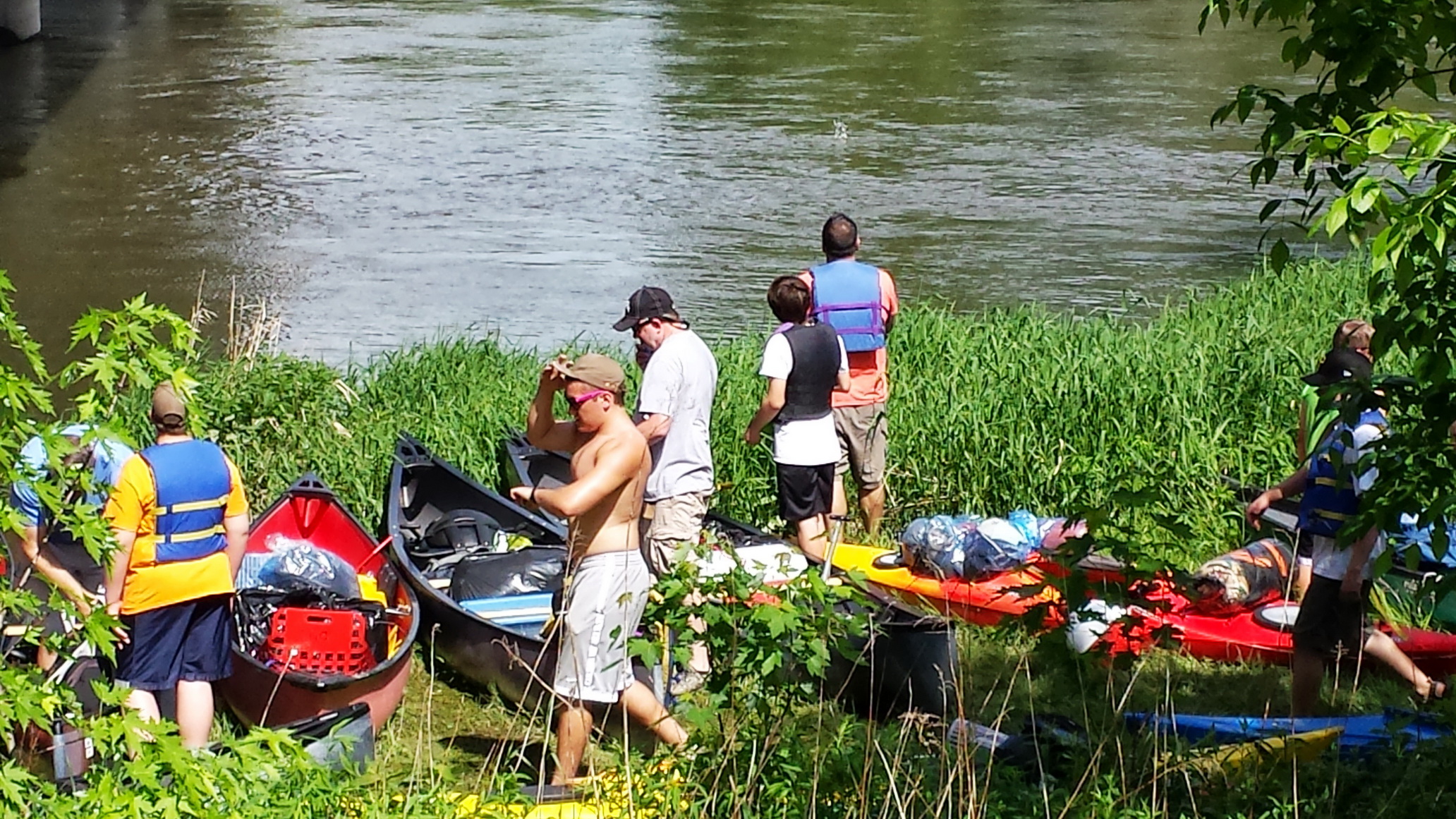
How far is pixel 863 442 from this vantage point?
26.8 ft

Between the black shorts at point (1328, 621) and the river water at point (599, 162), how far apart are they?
27.9ft

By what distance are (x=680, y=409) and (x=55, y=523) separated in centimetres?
247

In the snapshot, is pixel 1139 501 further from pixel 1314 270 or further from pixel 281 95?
pixel 281 95

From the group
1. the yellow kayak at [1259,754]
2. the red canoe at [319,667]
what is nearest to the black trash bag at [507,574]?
the red canoe at [319,667]

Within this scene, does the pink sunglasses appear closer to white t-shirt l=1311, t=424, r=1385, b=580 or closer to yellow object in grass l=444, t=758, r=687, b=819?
yellow object in grass l=444, t=758, r=687, b=819

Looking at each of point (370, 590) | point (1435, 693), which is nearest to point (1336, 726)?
point (1435, 693)

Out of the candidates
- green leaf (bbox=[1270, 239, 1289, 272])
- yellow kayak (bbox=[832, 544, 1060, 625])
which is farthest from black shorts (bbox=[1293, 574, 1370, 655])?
green leaf (bbox=[1270, 239, 1289, 272])

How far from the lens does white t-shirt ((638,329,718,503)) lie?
21.5 ft

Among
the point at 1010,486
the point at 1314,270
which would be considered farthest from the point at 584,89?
the point at 1010,486

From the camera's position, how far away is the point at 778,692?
4.66 metres

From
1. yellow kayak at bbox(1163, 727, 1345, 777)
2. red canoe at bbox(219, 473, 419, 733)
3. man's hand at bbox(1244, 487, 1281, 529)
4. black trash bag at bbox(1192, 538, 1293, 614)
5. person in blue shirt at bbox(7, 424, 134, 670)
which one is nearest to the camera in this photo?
person in blue shirt at bbox(7, 424, 134, 670)

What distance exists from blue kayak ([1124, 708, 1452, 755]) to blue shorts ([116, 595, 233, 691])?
296cm

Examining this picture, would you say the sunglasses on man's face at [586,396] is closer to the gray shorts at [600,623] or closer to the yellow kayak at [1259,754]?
the gray shorts at [600,623]

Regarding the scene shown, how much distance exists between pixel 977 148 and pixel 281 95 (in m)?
10.4
